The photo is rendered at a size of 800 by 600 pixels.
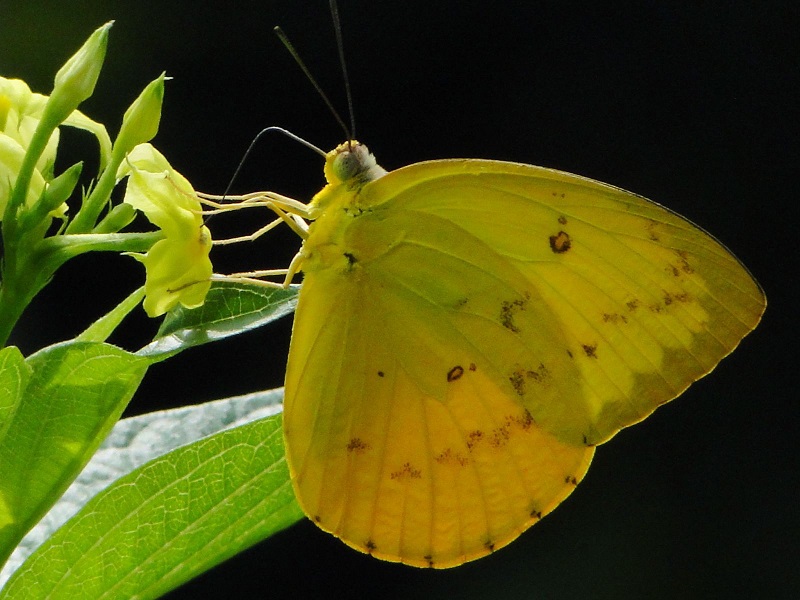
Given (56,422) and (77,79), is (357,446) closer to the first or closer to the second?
(56,422)

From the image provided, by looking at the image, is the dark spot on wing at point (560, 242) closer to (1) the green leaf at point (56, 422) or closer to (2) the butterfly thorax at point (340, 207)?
(2) the butterfly thorax at point (340, 207)

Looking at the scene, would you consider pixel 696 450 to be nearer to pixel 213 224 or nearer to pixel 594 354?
pixel 213 224

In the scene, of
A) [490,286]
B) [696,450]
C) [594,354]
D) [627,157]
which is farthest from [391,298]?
[696,450]

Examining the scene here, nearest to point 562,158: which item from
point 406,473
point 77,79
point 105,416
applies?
point 406,473

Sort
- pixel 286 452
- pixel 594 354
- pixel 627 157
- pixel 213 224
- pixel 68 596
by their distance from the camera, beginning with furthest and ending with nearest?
pixel 627 157 < pixel 213 224 < pixel 594 354 < pixel 286 452 < pixel 68 596

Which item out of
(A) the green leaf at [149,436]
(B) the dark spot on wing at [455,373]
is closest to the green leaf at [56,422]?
(A) the green leaf at [149,436]

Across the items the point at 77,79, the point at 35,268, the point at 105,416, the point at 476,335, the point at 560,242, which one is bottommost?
the point at 476,335
